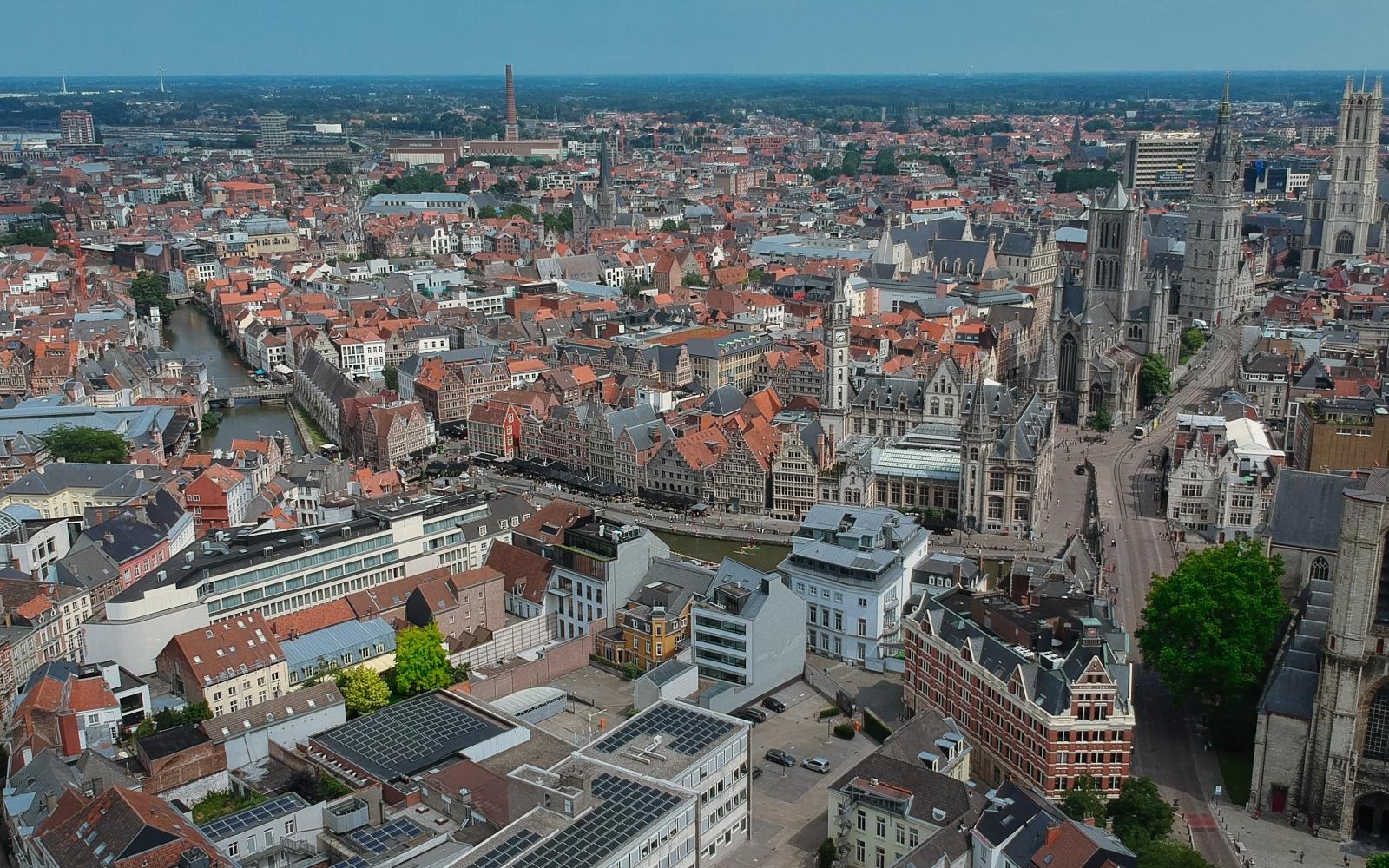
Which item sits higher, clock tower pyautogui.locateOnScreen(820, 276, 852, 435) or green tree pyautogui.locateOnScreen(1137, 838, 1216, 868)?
clock tower pyautogui.locateOnScreen(820, 276, 852, 435)

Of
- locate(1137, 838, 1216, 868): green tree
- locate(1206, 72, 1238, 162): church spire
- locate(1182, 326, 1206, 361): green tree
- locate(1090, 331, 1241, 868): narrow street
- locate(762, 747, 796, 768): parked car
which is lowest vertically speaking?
locate(762, 747, 796, 768): parked car

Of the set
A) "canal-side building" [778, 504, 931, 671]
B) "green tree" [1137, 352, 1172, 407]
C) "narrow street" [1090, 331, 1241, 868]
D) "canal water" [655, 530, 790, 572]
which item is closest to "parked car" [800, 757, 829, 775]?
"canal-side building" [778, 504, 931, 671]

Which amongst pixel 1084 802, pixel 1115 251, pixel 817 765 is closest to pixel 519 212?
pixel 1115 251

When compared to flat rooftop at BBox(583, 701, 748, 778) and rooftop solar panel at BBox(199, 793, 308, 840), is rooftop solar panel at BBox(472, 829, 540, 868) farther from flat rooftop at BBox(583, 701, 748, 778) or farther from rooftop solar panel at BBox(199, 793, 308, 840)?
rooftop solar panel at BBox(199, 793, 308, 840)

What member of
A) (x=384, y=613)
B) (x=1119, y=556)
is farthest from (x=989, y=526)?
(x=384, y=613)

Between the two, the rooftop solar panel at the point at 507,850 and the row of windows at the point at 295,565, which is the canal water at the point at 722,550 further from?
the rooftop solar panel at the point at 507,850

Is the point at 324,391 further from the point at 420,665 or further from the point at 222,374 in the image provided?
the point at 420,665
